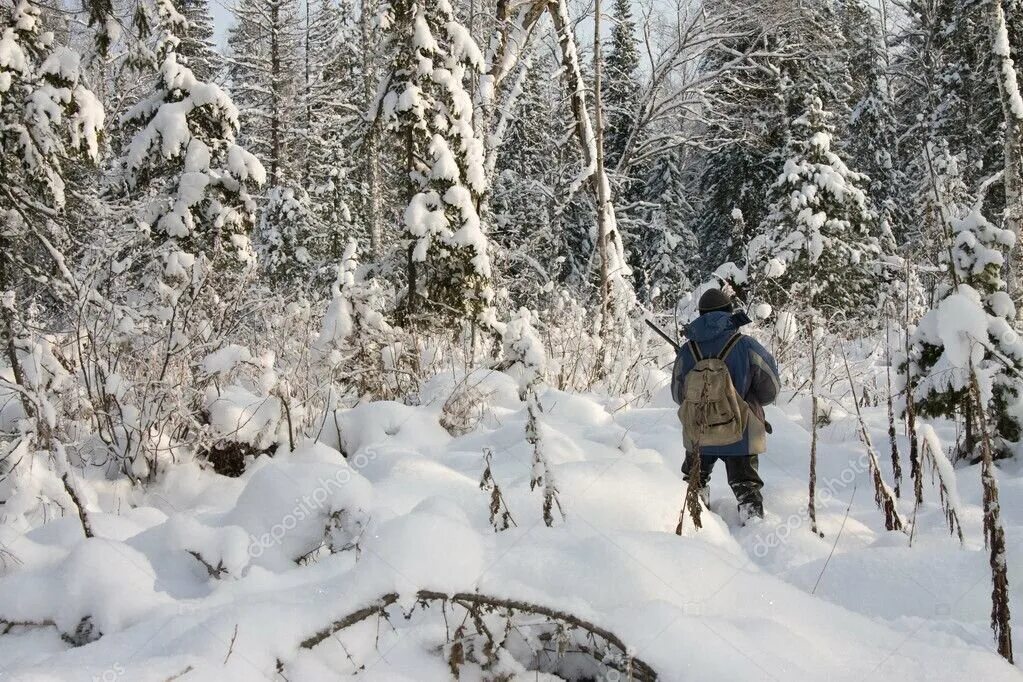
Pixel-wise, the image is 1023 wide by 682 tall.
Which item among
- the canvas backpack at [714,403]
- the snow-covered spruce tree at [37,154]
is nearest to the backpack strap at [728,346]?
the canvas backpack at [714,403]

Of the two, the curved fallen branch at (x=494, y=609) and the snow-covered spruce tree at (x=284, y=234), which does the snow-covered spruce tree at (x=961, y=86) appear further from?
the snow-covered spruce tree at (x=284, y=234)

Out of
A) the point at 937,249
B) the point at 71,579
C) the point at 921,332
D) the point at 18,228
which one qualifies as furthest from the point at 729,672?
the point at 18,228

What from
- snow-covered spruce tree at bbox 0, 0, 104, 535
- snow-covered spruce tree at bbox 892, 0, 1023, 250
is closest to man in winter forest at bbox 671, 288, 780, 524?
snow-covered spruce tree at bbox 0, 0, 104, 535

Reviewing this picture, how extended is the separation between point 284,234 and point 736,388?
21160 mm

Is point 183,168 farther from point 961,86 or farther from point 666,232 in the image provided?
point 666,232

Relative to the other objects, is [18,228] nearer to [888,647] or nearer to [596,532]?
[596,532]

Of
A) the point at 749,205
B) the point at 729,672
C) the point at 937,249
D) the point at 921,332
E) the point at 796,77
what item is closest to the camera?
the point at 729,672

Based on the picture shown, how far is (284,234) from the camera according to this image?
23.1 m

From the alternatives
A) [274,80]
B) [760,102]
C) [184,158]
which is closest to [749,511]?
[184,158]

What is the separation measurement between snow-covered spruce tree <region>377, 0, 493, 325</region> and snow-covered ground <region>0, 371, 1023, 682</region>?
5.78 metres

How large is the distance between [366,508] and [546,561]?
80cm

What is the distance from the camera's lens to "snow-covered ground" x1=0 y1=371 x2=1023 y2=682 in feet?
5.10

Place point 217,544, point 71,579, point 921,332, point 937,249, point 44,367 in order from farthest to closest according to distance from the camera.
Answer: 1. point 921,332
2. point 44,367
3. point 937,249
4. point 217,544
5. point 71,579

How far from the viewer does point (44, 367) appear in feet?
14.1
